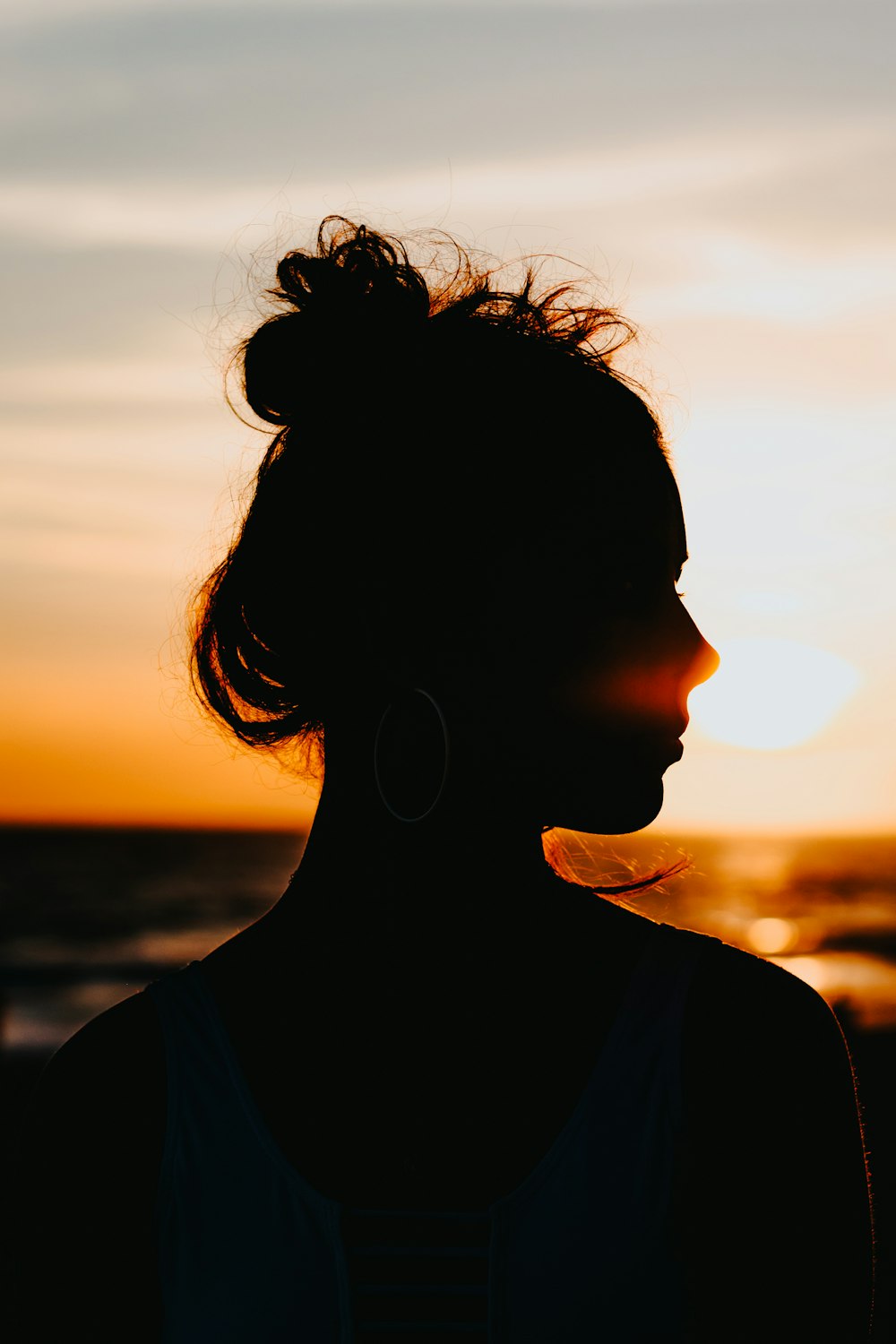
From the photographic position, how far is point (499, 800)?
1.90 m

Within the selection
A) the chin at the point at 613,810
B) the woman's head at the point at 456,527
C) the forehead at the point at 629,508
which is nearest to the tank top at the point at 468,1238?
the chin at the point at 613,810

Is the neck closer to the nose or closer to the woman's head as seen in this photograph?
the woman's head

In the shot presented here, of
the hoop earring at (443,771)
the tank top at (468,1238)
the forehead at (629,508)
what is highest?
the forehead at (629,508)

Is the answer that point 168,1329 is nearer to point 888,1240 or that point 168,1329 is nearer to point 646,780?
point 646,780

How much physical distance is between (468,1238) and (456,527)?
972 mm

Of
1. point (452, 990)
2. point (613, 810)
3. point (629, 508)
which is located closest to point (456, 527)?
point (629, 508)

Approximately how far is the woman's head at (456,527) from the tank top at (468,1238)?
35 cm

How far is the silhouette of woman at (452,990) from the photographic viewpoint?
1.65 m

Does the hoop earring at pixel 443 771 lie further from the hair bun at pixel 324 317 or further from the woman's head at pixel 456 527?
the hair bun at pixel 324 317

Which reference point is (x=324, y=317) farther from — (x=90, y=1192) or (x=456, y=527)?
(x=90, y=1192)

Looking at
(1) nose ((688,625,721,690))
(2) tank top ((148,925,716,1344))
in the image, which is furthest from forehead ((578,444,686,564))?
(2) tank top ((148,925,716,1344))

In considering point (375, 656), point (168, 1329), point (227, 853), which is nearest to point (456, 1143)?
point (168, 1329)

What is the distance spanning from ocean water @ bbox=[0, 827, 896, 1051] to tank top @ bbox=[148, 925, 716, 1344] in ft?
2.37

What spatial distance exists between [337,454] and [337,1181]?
41.3 inches
